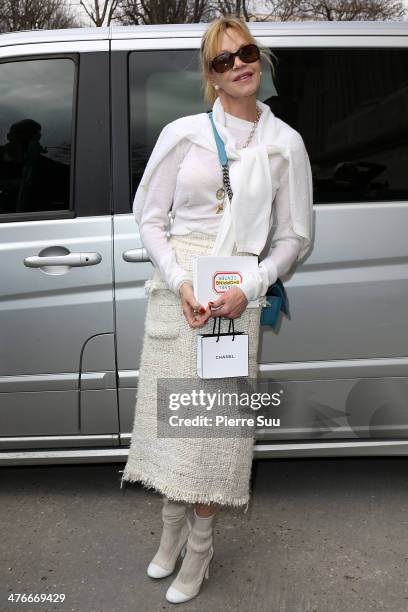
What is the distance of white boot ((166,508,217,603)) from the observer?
244 cm

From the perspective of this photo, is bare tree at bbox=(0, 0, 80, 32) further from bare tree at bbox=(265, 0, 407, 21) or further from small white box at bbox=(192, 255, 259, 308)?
small white box at bbox=(192, 255, 259, 308)

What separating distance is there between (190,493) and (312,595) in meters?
0.57

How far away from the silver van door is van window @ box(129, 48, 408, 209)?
0.15 metres

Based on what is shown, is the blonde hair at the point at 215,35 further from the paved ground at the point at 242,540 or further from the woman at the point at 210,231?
the paved ground at the point at 242,540

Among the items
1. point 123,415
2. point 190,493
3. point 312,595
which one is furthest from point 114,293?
point 312,595

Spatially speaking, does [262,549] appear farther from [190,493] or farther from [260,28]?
[260,28]

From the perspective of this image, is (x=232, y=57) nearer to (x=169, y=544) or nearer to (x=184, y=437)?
(x=184, y=437)

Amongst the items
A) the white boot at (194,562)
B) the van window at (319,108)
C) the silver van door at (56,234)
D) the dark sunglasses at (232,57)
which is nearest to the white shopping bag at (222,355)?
the white boot at (194,562)

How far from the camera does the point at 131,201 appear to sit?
2.96m

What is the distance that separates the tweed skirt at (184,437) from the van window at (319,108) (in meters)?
0.80

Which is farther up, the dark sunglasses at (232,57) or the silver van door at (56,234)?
the dark sunglasses at (232,57)

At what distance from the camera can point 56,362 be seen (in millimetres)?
2977

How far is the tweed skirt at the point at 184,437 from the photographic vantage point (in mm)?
2301

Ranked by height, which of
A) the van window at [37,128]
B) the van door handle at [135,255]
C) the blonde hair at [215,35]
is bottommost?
the van door handle at [135,255]
